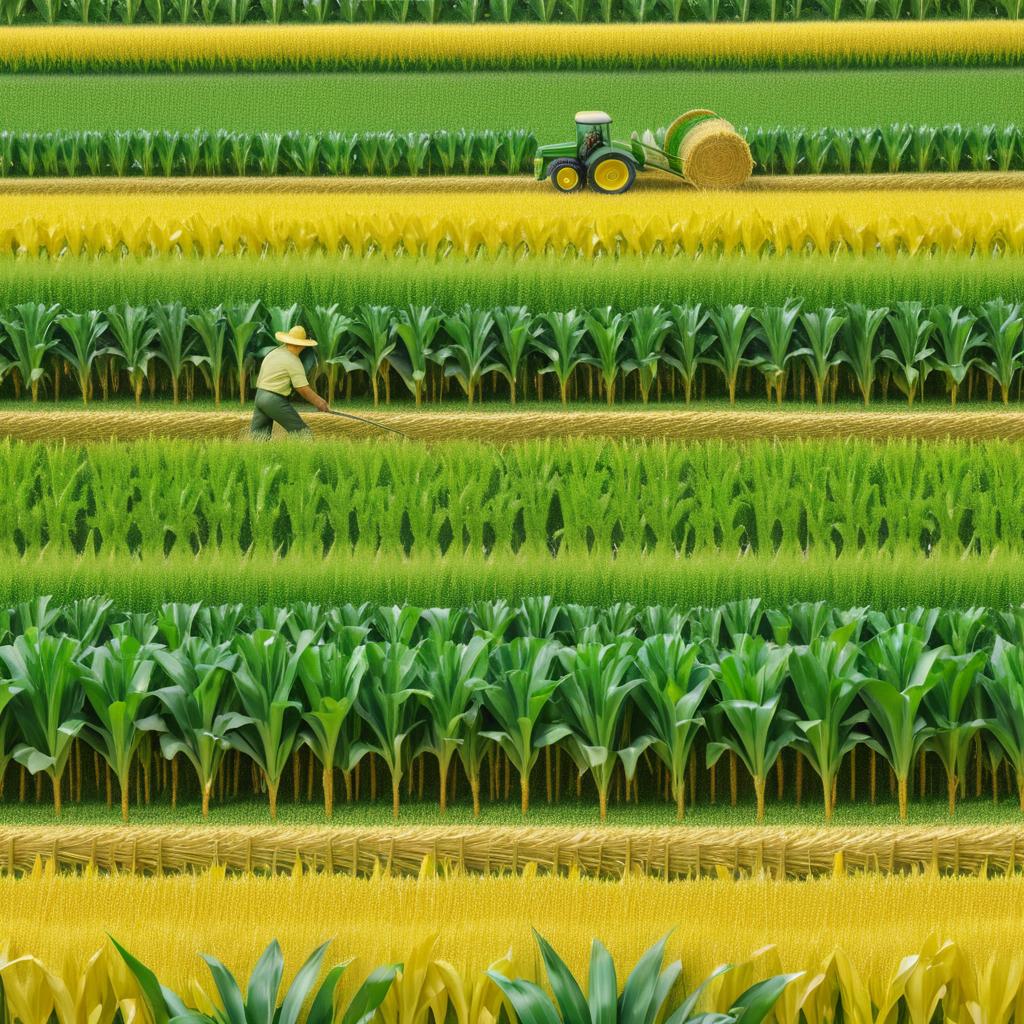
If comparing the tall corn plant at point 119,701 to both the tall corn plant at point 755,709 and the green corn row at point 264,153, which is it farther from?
the green corn row at point 264,153

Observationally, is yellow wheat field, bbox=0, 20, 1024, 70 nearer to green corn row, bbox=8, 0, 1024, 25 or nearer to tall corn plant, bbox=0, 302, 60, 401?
green corn row, bbox=8, 0, 1024, 25

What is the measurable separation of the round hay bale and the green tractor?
43 centimetres

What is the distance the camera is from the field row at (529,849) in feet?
14.6

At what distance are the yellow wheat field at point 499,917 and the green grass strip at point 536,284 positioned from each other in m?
5.42

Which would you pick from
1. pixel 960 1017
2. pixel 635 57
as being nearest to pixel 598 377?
pixel 960 1017

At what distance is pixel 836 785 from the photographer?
509 centimetres

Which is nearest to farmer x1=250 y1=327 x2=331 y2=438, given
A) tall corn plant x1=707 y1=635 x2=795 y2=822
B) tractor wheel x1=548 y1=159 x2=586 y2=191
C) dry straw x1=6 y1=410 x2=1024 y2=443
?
dry straw x1=6 y1=410 x2=1024 y2=443

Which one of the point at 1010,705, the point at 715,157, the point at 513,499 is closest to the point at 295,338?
the point at 513,499

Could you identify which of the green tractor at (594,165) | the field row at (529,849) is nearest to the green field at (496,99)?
the green tractor at (594,165)

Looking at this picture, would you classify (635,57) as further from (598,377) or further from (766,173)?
(598,377)

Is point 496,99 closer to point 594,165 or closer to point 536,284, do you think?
point 594,165

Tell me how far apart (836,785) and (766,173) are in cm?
926

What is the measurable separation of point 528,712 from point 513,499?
69.3 inches

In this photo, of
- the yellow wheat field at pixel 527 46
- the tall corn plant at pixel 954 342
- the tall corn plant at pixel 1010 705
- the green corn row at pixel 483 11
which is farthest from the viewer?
the green corn row at pixel 483 11
